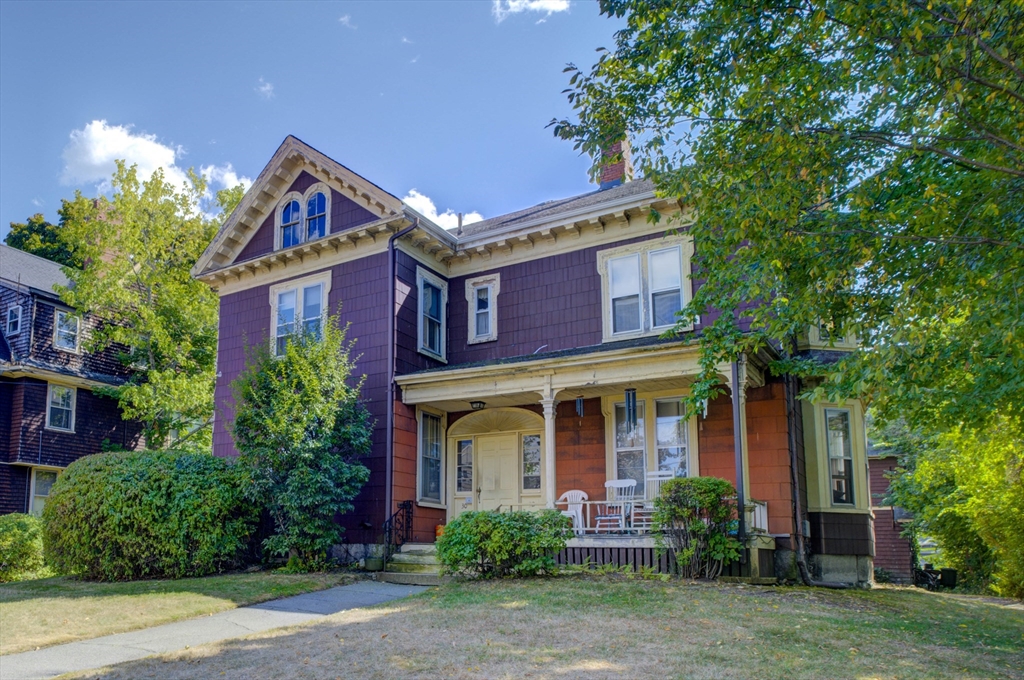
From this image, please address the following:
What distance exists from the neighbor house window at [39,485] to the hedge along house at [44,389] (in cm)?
3

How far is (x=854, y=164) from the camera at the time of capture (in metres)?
10.4

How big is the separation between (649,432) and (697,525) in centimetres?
352

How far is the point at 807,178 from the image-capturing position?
855 centimetres

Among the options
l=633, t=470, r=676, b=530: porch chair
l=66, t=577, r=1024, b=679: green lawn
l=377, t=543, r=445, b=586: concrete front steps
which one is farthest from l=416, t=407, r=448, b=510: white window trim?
l=66, t=577, r=1024, b=679: green lawn

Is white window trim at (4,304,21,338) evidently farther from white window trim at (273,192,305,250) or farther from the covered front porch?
the covered front porch

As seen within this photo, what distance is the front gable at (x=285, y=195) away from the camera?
17.0m

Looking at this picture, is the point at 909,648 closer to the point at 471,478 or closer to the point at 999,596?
the point at 471,478

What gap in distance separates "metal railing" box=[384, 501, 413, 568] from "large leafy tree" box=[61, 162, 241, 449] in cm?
1066

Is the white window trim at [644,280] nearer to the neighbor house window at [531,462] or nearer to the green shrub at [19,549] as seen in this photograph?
the neighbor house window at [531,462]

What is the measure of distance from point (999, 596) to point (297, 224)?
18.6 meters

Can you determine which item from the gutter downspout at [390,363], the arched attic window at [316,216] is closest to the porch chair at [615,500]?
the gutter downspout at [390,363]

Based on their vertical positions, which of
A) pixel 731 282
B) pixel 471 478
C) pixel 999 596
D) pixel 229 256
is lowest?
pixel 999 596

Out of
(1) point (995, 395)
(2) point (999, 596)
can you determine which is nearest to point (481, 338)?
(1) point (995, 395)

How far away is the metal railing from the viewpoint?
15.1 m
